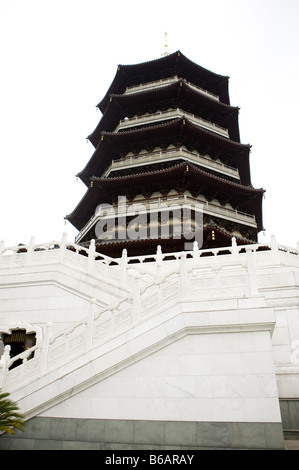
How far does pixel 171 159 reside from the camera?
22750mm

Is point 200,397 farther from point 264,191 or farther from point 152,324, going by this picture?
point 264,191

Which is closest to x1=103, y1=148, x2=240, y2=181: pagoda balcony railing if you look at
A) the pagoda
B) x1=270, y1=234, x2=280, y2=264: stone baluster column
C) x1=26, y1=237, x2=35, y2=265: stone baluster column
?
the pagoda

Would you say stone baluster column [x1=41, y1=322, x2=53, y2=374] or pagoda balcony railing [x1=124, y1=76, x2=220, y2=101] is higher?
pagoda balcony railing [x1=124, y1=76, x2=220, y2=101]

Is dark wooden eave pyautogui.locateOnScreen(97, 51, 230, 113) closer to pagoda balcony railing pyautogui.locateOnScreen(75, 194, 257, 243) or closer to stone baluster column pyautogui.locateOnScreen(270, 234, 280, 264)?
pagoda balcony railing pyautogui.locateOnScreen(75, 194, 257, 243)

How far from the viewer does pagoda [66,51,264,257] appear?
20.2m

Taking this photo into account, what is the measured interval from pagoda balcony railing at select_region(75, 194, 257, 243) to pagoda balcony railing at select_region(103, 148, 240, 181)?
10.3ft

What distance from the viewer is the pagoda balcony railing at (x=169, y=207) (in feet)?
68.0

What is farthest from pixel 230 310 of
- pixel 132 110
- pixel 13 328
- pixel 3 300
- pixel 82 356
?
pixel 132 110

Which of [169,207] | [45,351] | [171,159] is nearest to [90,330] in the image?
[45,351]

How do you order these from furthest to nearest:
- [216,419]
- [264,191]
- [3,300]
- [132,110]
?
[132,110] → [264,191] → [3,300] → [216,419]

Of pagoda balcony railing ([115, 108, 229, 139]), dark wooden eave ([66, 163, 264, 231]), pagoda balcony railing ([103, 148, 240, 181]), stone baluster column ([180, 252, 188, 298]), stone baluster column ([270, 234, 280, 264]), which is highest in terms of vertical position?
pagoda balcony railing ([115, 108, 229, 139])

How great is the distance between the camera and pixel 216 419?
5.38 metres

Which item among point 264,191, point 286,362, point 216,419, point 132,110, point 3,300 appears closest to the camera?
point 216,419

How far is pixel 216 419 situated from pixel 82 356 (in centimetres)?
280
